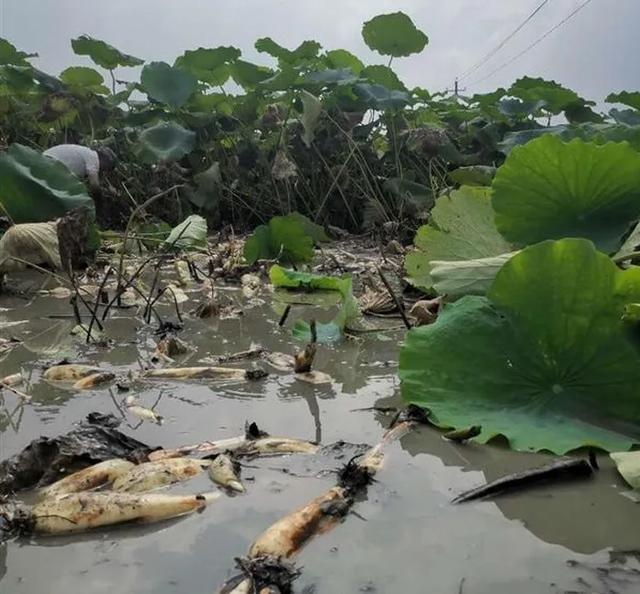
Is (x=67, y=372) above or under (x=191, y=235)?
under

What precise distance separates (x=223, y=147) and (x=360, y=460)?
16.8 feet

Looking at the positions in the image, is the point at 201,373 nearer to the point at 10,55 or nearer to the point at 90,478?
the point at 90,478

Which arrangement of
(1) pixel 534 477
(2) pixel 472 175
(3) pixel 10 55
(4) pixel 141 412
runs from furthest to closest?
(3) pixel 10 55 < (2) pixel 472 175 < (4) pixel 141 412 < (1) pixel 534 477

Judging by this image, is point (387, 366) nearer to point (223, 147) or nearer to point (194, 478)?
point (194, 478)

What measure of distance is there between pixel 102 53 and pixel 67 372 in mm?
4755

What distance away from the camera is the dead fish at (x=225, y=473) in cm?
111

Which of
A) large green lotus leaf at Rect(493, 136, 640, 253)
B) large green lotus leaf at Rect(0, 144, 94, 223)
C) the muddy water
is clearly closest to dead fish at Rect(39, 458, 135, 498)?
the muddy water

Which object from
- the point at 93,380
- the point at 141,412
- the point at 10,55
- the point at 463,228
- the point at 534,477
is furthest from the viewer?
the point at 10,55

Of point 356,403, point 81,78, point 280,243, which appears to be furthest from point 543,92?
point 356,403

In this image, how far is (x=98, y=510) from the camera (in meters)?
1.00

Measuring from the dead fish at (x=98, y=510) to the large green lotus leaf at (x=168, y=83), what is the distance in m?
4.89

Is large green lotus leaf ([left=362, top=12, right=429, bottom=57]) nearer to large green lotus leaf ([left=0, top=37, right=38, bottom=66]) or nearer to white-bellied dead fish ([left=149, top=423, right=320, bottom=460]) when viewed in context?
large green lotus leaf ([left=0, top=37, right=38, bottom=66])

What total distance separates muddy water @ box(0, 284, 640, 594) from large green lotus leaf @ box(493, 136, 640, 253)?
620 millimetres

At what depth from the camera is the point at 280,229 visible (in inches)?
139
